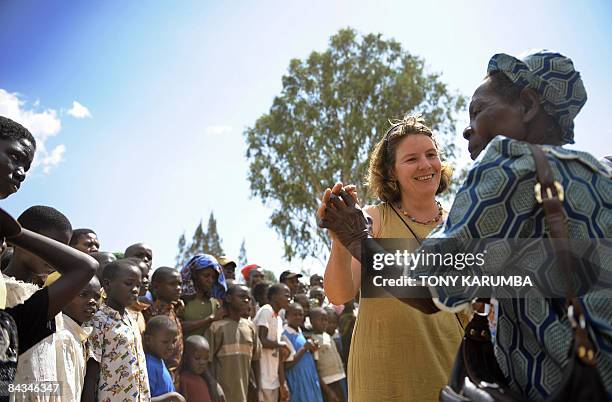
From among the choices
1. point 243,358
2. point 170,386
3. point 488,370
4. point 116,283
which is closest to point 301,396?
point 243,358

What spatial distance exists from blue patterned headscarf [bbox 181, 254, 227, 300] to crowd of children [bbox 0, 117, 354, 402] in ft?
0.04

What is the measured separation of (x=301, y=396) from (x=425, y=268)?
20.9 feet

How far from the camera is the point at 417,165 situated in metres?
2.90

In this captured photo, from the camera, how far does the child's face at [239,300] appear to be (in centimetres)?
671

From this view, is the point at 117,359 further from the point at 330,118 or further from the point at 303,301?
the point at 330,118

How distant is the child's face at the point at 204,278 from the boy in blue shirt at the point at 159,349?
1.42 m

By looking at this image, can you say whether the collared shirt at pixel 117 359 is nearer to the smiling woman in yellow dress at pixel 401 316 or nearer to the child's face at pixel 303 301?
the smiling woman in yellow dress at pixel 401 316

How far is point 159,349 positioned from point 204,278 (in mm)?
1600

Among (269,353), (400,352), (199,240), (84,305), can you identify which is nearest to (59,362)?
(84,305)

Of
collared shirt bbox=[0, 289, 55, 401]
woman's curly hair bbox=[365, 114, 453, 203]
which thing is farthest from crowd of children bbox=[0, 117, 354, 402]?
woman's curly hair bbox=[365, 114, 453, 203]

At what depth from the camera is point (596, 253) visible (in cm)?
149

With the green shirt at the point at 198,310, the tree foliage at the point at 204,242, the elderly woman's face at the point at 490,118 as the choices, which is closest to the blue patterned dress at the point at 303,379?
the green shirt at the point at 198,310

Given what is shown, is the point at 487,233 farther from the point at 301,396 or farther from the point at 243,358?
the point at 301,396

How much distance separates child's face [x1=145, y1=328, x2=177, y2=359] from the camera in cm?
505
